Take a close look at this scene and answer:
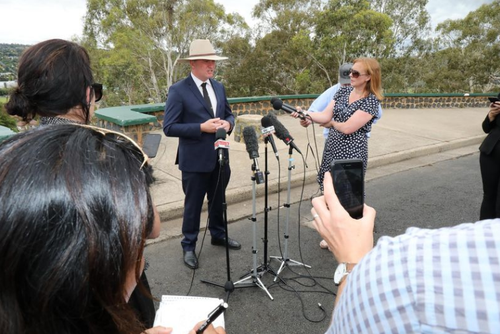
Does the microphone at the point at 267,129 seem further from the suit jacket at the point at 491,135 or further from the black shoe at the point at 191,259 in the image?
the suit jacket at the point at 491,135

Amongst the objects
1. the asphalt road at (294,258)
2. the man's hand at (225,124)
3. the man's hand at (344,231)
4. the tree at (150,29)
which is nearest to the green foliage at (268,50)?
the tree at (150,29)

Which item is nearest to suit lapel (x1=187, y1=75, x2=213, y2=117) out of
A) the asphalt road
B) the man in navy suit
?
the man in navy suit

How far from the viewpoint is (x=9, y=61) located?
2227 millimetres

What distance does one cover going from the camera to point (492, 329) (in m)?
0.59

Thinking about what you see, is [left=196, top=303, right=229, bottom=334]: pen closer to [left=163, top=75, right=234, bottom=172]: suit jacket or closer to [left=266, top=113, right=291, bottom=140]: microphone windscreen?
[left=266, top=113, right=291, bottom=140]: microphone windscreen

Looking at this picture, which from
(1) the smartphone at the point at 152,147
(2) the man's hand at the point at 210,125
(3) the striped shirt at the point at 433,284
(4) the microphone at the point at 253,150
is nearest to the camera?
(3) the striped shirt at the point at 433,284

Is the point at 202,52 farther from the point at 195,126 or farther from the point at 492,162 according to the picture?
the point at 492,162

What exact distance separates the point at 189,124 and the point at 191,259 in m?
1.40

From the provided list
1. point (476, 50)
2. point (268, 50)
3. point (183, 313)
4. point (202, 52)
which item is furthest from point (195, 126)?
point (476, 50)

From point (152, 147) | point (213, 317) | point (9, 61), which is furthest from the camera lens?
point (152, 147)

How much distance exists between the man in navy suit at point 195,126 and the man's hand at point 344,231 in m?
2.13

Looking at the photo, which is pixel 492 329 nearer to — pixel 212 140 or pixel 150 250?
pixel 212 140

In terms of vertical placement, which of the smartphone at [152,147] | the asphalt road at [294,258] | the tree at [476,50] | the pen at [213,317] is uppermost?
the tree at [476,50]

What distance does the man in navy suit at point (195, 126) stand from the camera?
336 centimetres
